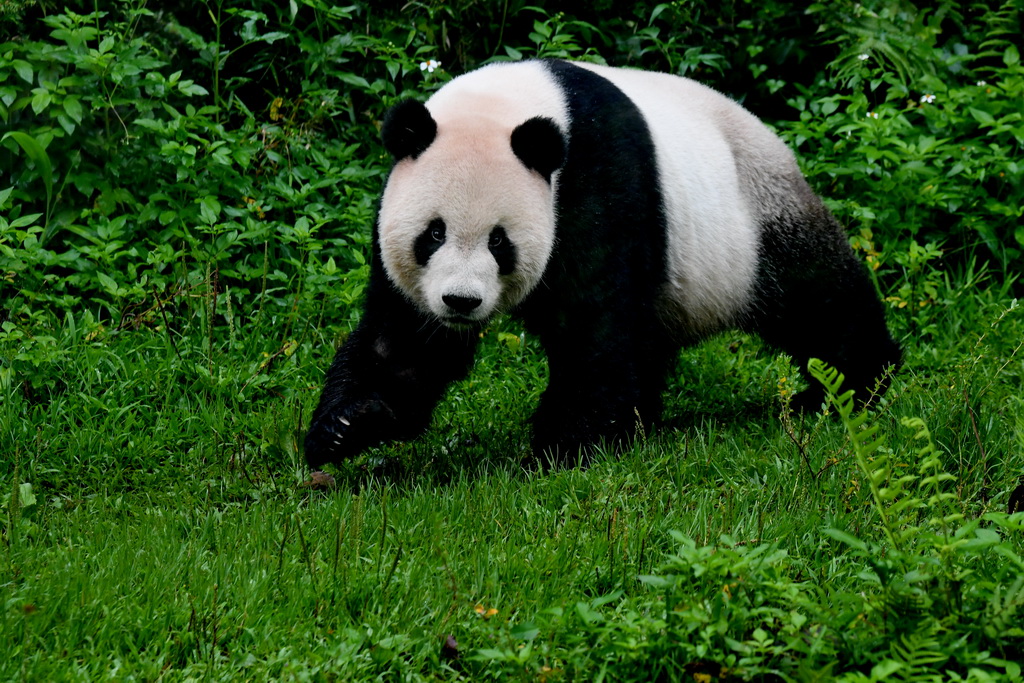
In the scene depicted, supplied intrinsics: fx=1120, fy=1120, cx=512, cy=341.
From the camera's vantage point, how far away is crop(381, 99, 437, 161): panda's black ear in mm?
4176

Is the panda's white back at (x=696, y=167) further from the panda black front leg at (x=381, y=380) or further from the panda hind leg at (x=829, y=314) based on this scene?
the panda black front leg at (x=381, y=380)

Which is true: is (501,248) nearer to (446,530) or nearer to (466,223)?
(466,223)

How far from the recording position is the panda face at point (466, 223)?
13.5 feet

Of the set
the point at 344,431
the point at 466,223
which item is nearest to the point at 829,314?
the point at 466,223

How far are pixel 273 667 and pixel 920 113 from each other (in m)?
5.79

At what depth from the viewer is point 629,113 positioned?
186 inches

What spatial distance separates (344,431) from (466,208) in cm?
104

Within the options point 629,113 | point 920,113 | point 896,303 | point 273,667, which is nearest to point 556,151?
point 629,113

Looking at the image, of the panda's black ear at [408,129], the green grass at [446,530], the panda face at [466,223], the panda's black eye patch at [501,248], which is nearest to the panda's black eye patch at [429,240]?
the panda face at [466,223]

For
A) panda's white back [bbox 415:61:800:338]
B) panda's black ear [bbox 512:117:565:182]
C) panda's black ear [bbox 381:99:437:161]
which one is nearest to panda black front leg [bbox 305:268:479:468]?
panda's black ear [bbox 381:99:437:161]

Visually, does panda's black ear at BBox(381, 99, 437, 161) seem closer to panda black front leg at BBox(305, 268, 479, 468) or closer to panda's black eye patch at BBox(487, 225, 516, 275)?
panda's black eye patch at BBox(487, 225, 516, 275)

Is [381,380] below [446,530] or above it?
below

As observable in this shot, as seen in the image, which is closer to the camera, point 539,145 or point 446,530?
point 446,530

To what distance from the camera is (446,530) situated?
3.64 m
